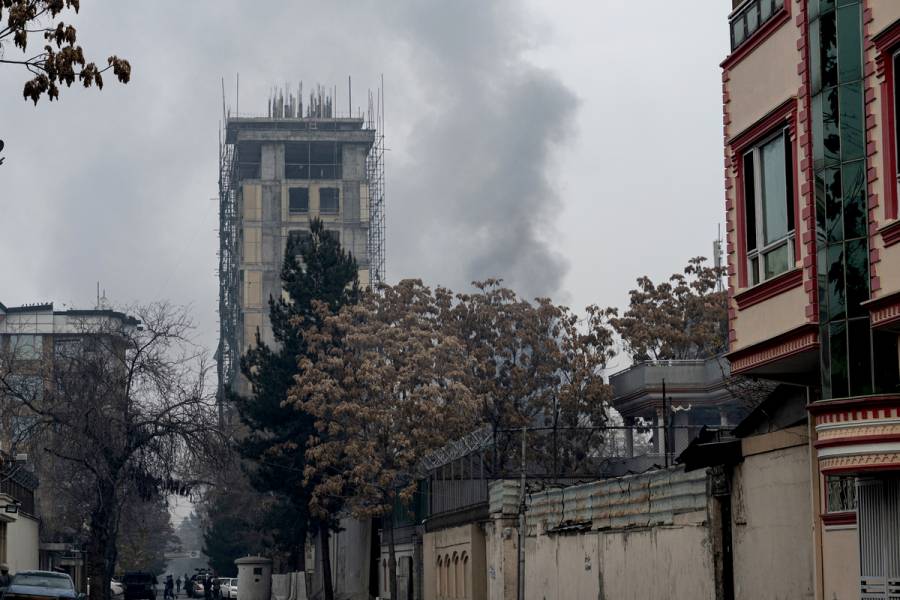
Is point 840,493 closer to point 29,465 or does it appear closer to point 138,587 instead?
point 29,465

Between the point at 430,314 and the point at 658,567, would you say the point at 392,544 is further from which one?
the point at 658,567

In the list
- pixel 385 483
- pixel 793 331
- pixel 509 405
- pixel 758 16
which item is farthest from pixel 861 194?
pixel 509 405

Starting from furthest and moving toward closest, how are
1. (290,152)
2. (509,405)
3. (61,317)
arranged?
(290,152) → (61,317) → (509,405)

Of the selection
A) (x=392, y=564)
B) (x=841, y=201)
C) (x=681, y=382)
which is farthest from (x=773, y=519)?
(x=392, y=564)

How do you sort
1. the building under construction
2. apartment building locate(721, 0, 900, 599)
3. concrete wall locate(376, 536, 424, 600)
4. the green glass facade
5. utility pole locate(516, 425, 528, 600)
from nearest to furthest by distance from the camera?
apartment building locate(721, 0, 900, 599), the green glass facade, utility pole locate(516, 425, 528, 600), concrete wall locate(376, 536, 424, 600), the building under construction

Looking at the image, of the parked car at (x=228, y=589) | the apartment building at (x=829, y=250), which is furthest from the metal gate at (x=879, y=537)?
the parked car at (x=228, y=589)

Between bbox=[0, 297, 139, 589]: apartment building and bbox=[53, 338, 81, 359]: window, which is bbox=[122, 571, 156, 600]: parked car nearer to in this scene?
bbox=[0, 297, 139, 589]: apartment building

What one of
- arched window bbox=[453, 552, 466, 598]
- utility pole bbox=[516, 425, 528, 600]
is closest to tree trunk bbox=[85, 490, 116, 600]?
arched window bbox=[453, 552, 466, 598]

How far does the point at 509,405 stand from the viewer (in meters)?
62.6

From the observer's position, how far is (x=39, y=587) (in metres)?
36.8

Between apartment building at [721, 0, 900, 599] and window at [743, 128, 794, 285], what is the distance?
21 mm

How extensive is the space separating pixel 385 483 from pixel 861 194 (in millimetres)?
38758

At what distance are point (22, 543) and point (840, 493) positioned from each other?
60143mm

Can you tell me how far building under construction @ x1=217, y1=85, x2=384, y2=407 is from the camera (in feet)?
490
